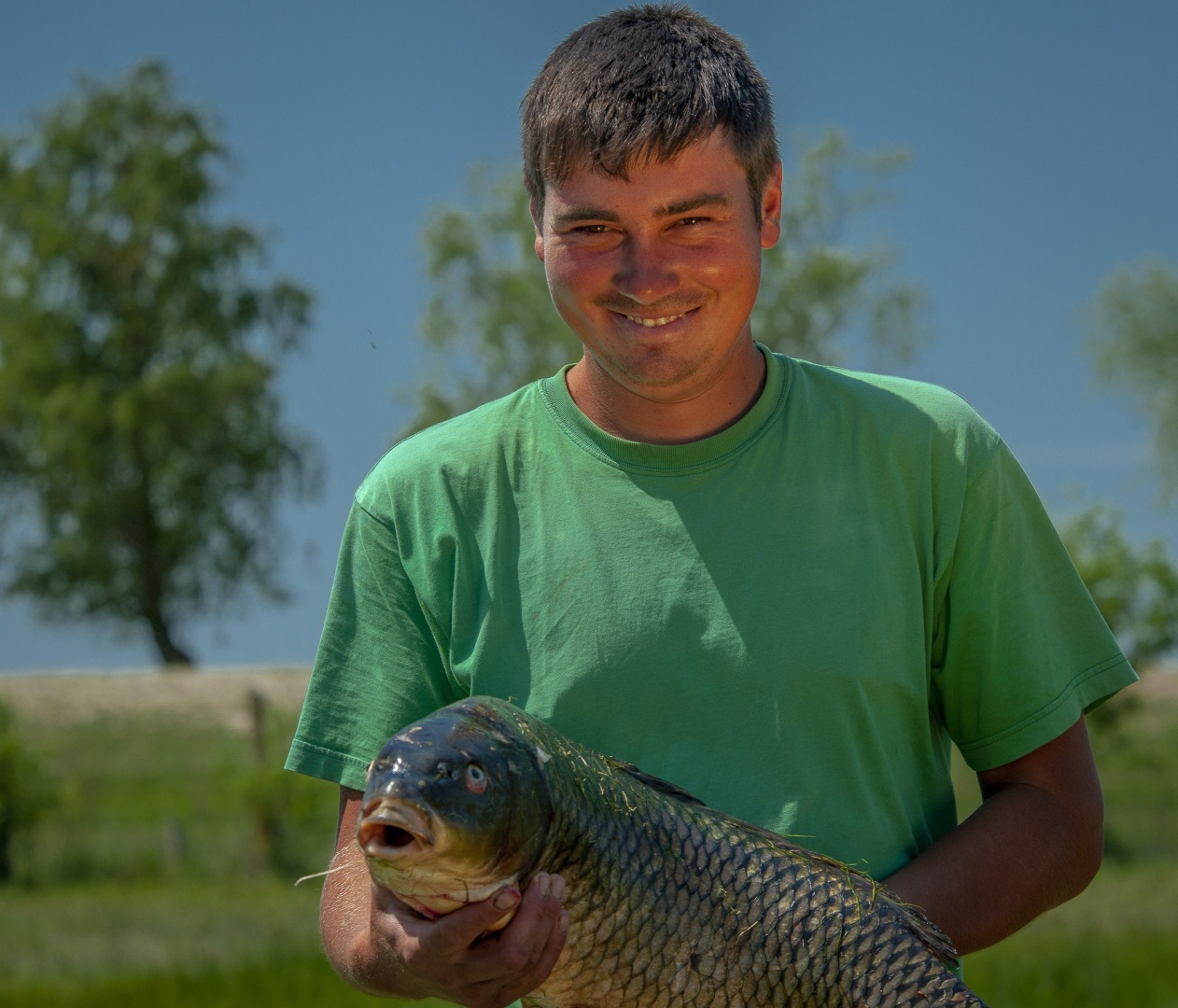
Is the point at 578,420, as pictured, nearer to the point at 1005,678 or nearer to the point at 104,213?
the point at 1005,678

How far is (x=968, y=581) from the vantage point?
2.29 meters

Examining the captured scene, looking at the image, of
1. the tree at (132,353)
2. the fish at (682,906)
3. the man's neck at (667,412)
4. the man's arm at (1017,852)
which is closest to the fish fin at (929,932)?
the fish at (682,906)

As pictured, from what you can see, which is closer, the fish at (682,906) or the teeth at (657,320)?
the fish at (682,906)

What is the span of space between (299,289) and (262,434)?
3073 millimetres

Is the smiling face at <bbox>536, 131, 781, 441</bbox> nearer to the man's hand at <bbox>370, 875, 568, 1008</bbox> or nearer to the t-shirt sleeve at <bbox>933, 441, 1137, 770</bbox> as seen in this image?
the t-shirt sleeve at <bbox>933, 441, 1137, 770</bbox>

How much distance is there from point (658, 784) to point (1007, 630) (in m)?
0.65

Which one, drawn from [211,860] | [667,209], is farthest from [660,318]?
[211,860]

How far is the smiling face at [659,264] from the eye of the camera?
2193 millimetres

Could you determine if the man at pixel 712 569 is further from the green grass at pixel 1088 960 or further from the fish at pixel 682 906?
the green grass at pixel 1088 960

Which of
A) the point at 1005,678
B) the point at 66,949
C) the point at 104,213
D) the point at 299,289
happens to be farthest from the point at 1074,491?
the point at 104,213

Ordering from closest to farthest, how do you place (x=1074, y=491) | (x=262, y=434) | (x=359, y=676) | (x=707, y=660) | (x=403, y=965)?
(x=403, y=965) → (x=707, y=660) → (x=359, y=676) → (x=1074, y=491) → (x=262, y=434)

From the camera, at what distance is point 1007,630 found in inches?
90.2

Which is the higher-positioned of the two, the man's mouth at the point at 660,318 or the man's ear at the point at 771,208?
the man's ear at the point at 771,208

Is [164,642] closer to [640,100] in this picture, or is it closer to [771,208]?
[771,208]
